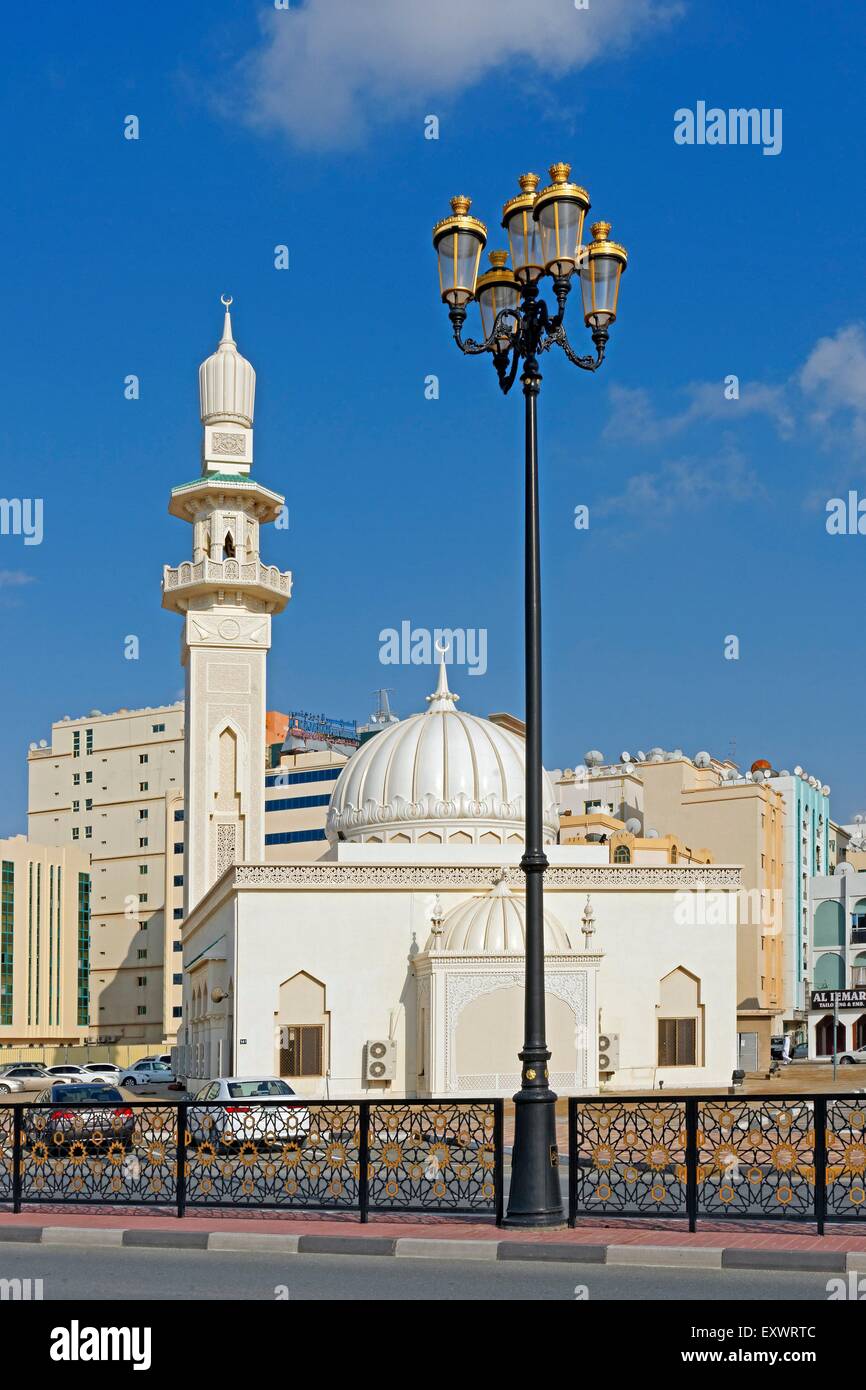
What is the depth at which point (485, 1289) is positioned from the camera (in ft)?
29.9

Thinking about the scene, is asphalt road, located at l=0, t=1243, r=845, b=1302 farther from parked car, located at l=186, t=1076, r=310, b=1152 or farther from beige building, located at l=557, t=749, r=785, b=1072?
beige building, located at l=557, t=749, r=785, b=1072

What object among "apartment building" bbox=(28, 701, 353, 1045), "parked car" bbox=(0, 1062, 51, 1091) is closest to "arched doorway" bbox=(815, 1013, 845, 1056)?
"parked car" bbox=(0, 1062, 51, 1091)

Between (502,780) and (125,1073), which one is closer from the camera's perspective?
(502,780)

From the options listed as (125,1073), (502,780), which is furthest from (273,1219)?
(125,1073)

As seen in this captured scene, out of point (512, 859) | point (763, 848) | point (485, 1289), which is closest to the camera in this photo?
point (485, 1289)

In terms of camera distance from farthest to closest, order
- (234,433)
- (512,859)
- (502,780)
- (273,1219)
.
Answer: (234,433) → (502,780) → (512,859) → (273,1219)

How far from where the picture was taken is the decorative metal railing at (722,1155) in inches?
431

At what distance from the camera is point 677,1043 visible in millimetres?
33656

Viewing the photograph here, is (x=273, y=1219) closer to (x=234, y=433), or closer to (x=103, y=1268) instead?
(x=103, y=1268)

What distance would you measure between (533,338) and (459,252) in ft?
3.44

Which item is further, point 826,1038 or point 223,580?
point 826,1038

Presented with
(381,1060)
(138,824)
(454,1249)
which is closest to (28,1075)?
(381,1060)

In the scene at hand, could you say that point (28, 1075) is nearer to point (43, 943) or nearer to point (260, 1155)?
point (43, 943)

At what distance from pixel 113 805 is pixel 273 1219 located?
7728 cm
